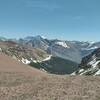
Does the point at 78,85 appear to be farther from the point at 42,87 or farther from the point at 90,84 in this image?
the point at 42,87

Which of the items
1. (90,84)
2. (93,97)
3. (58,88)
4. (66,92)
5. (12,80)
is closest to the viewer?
(93,97)

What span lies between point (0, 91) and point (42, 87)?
19.5 ft

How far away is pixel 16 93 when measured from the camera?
123ft

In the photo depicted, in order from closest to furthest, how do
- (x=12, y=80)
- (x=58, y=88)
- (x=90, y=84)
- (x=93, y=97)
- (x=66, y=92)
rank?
(x=93, y=97) → (x=66, y=92) → (x=58, y=88) → (x=90, y=84) → (x=12, y=80)

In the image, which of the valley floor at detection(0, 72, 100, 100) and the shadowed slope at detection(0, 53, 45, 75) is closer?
the valley floor at detection(0, 72, 100, 100)

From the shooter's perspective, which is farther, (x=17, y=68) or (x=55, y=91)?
(x=17, y=68)

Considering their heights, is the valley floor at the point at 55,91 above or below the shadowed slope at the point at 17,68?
below

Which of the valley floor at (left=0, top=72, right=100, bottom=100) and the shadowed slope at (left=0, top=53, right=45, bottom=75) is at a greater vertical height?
the shadowed slope at (left=0, top=53, right=45, bottom=75)

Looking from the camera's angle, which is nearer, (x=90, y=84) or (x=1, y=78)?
(x=90, y=84)

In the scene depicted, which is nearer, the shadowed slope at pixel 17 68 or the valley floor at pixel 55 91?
the valley floor at pixel 55 91

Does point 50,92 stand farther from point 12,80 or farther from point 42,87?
point 12,80

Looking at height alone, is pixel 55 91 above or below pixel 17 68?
below

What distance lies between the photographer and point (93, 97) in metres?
33.4

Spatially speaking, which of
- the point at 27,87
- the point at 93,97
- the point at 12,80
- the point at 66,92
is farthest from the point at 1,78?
the point at 93,97
